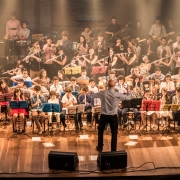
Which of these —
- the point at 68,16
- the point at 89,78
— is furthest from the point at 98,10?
the point at 89,78

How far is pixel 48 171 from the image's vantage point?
27.6 feet

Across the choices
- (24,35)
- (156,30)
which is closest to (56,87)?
(24,35)

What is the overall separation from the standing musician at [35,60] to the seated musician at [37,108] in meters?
1.92

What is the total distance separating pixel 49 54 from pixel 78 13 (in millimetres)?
1622

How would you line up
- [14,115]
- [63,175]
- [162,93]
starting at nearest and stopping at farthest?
1. [63,175]
2. [14,115]
3. [162,93]

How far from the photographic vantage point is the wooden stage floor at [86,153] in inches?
326

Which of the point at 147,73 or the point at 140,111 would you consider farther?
the point at 147,73

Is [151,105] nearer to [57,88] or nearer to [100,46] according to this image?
[57,88]

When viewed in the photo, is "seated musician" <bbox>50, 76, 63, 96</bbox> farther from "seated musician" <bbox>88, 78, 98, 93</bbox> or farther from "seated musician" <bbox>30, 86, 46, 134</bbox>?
"seated musician" <bbox>30, 86, 46, 134</bbox>

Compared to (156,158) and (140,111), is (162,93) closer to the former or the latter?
(140,111)

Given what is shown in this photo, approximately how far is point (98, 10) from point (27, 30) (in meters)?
2.35

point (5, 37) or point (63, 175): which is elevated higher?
point (5, 37)

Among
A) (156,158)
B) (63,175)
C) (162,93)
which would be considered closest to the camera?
(63,175)

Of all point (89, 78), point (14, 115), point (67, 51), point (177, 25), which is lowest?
point (14, 115)
